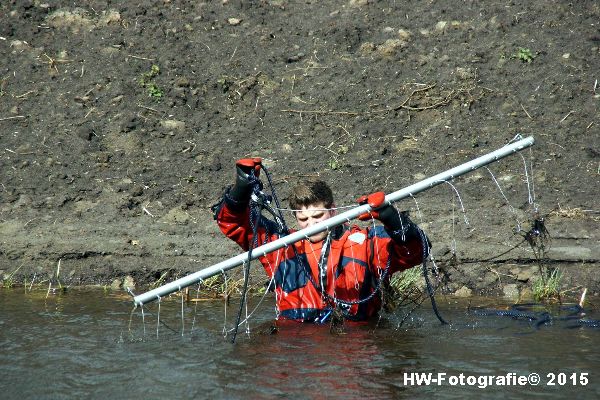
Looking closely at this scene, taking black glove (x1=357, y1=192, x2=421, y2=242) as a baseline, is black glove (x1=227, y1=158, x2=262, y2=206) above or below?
above

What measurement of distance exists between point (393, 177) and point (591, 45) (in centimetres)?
316

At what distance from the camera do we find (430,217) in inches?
→ 327

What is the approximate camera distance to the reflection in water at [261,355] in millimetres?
5078

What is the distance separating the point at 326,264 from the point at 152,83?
16.2ft

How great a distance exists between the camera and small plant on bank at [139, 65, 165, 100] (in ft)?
34.0

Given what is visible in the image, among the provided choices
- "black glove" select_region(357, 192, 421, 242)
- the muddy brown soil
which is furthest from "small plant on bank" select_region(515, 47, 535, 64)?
"black glove" select_region(357, 192, 421, 242)

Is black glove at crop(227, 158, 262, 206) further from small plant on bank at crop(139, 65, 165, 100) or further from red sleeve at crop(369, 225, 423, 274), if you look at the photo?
small plant on bank at crop(139, 65, 165, 100)

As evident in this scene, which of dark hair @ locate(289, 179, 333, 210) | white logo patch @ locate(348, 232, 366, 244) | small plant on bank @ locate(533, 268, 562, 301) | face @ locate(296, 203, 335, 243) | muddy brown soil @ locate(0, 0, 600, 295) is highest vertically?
muddy brown soil @ locate(0, 0, 600, 295)

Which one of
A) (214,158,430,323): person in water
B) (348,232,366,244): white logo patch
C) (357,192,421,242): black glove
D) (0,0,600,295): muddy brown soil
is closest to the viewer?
(357,192,421,242): black glove

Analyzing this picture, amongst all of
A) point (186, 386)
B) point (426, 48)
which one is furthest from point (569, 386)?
point (426, 48)

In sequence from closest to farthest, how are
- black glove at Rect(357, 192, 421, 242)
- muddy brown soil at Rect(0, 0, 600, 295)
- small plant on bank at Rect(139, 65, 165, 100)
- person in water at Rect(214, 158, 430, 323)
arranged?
black glove at Rect(357, 192, 421, 242) → person in water at Rect(214, 158, 430, 323) → muddy brown soil at Rect(0, 0, 600, 295) → small plant on bank at Rect(139, 65, 165, 100)

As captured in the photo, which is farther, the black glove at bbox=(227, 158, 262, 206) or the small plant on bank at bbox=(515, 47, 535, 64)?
the small plant on bank at bbox=(515, 47, 535, 64)

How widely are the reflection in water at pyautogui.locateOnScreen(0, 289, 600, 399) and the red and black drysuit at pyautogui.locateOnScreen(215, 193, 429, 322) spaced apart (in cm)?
15

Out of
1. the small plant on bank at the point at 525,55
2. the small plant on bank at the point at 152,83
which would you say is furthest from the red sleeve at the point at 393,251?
the small plant on bank at the point at 525,55
